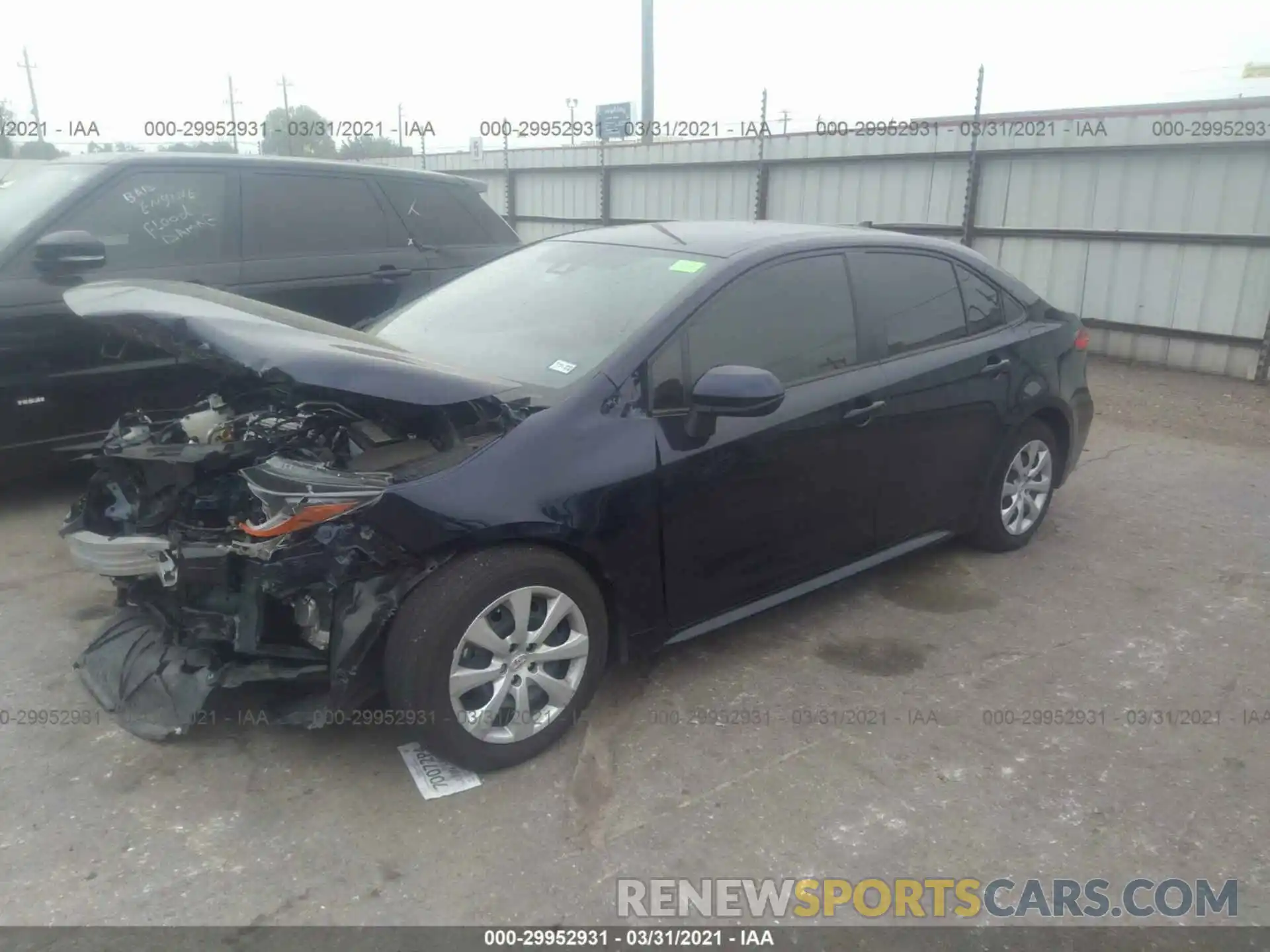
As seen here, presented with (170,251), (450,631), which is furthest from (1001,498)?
(170,251)

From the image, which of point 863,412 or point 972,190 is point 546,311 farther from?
point 972,190

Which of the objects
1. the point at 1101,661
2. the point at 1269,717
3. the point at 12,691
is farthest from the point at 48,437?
the point at 1269,717

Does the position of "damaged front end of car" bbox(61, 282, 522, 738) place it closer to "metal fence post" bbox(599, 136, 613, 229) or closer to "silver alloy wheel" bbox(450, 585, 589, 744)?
"silver alloy wheel" bbox(450, 585, 589, 744)

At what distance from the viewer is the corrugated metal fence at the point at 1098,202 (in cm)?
873

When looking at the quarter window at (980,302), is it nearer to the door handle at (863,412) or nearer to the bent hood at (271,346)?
the door handle at (863,412)

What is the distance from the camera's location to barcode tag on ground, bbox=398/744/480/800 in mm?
2971

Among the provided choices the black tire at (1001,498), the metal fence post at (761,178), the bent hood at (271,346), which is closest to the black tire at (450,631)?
the bent hood at (271,346)

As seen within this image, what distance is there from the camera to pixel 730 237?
12.9ft

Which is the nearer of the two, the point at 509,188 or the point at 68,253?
the point at 68,253

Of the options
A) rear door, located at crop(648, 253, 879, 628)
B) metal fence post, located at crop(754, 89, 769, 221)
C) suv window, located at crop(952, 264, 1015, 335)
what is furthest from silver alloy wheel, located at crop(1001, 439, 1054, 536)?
metal fence post, located at crop(754, 89, 769, 221)

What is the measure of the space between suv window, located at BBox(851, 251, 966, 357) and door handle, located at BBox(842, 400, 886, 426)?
258mm

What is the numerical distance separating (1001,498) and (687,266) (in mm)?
2132

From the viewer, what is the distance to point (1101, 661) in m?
3.89

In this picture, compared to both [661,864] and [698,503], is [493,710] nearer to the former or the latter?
[661,864]
